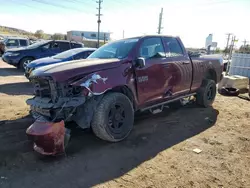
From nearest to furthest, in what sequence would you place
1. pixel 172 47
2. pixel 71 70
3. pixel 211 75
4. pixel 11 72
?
pixel 71 70 → pixel 172 47 → pixel 211 75 → pixel 11 72

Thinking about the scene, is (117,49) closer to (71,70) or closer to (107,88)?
(107,88)

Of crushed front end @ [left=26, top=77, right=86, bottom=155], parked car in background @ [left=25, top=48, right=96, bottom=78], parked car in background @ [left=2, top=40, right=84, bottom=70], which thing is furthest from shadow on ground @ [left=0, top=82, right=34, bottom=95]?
crushed front end @ [left=26, top=77, right=86, bottom=155]

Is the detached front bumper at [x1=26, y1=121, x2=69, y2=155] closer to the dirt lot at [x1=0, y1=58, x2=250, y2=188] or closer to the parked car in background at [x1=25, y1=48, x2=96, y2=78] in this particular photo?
the dirt lot at [x1=0, y1=58, x2=250, y2=188]

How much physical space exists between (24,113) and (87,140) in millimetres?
2207

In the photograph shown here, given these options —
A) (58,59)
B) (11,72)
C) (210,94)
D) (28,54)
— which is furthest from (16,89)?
(210,94)

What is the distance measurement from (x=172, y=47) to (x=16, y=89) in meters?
5.88

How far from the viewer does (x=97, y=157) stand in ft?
11.9

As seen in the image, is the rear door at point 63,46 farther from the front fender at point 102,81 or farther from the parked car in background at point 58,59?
the front fender at point 102,81

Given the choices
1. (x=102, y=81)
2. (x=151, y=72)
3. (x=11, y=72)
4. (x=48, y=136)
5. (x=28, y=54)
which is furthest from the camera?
(x=11, y=72)

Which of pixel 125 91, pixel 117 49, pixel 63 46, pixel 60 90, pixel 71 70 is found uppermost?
pixel 117 49

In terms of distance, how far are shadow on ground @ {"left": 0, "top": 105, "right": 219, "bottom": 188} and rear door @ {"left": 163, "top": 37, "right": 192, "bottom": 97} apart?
31.2 inches

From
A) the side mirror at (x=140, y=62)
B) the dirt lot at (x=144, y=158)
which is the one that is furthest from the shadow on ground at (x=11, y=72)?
the side mirror at (x=140, y=62)

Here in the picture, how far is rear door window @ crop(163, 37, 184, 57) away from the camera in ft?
17.2

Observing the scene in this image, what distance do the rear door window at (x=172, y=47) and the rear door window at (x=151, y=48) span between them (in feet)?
0.67
